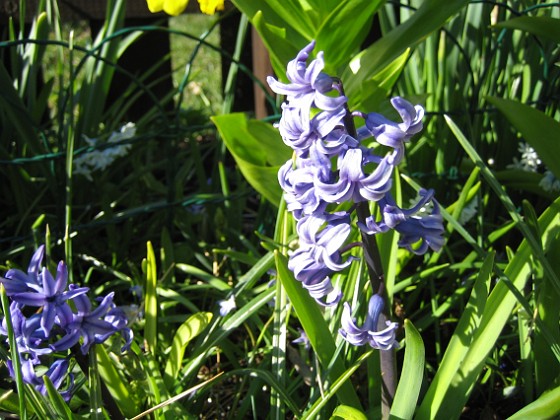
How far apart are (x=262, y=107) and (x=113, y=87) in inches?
24.6

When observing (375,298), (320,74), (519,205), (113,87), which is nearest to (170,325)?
(375,298)

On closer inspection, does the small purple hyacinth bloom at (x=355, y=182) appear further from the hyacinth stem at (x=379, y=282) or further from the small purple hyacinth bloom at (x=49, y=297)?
the small purple hyacinth bloom at (x=49, y=297)

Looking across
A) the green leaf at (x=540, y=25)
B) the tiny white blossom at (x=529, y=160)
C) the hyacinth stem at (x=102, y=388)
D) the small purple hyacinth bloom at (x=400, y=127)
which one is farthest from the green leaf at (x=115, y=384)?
the tiny white blossom at (x=529, y=160)

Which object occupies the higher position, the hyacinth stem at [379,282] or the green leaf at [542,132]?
the green leaf at [542,132]

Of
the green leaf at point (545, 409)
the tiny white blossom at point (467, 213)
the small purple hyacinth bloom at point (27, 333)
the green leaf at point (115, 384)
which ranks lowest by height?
the green leaf at point (115, 384)

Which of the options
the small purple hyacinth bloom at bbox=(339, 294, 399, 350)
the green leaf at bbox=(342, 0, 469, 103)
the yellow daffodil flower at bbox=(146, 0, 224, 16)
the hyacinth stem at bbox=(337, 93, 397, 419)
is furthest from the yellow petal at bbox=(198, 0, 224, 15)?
the small purple hyacinth bloom at bbox=(339, 294, 399, 350)

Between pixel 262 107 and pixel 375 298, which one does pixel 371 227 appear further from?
pixel 262 107

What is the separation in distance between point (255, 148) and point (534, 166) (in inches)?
26.3

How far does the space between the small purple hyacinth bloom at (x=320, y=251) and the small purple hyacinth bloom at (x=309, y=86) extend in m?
0.15

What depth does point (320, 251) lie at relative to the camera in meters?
0.89

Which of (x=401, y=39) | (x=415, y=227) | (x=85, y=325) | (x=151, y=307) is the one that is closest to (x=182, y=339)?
(x=151, y=307)

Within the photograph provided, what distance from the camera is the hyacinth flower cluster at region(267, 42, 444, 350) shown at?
2.68 feet

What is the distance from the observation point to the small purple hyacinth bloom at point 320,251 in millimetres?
884

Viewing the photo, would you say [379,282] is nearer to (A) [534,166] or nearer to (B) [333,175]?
(B) [333,175]
